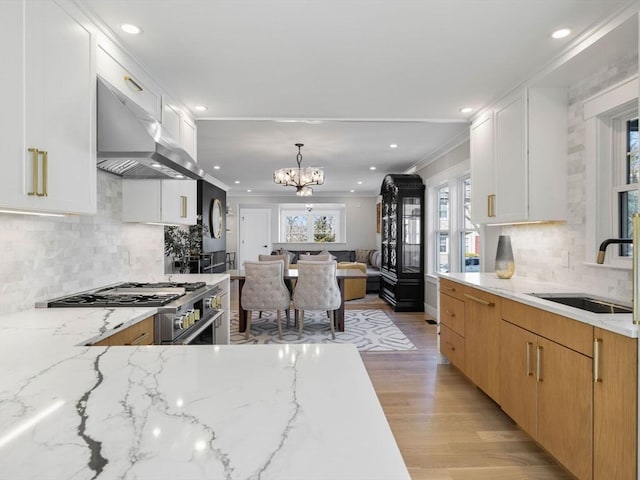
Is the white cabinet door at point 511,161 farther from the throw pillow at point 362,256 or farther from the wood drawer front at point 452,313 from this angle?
the throw pillow at point 362,256

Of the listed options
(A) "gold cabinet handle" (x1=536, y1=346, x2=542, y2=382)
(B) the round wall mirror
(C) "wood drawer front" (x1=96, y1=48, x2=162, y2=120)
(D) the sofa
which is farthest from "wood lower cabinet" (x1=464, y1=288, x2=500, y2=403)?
(B) the round wall mirror

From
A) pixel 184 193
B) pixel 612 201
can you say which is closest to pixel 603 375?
pixel 612 201

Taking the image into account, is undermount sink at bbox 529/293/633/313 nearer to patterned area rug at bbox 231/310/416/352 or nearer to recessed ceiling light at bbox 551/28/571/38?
recessed ceiling light at bbox 551/28/571/38

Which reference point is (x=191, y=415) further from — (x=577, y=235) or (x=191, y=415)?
(x=577, y=235)

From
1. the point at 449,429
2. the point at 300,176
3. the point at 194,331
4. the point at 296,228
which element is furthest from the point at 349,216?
the point at 194,331

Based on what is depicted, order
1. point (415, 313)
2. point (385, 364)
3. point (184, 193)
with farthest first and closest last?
point (415, 313) < point (385, 364) < point (184, 193)

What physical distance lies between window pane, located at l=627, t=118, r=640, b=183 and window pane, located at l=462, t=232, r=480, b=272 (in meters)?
2.55

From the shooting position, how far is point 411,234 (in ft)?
20.9

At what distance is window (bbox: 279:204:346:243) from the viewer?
10.9m

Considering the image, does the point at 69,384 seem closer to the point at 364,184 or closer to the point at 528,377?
the point at 528,377

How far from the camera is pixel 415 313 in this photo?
611cm

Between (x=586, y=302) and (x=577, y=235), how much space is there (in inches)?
22.8

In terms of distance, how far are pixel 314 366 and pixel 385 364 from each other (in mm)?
2846

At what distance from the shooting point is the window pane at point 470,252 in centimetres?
496
